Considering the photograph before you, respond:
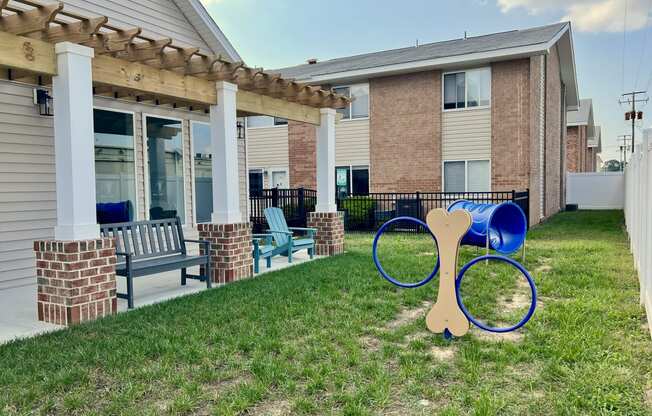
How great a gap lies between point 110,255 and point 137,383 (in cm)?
213

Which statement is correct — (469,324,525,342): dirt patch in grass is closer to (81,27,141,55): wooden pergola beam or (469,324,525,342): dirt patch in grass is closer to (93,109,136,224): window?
(81,27,141,55): wooden pergola beam

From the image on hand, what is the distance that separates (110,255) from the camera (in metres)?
5.18

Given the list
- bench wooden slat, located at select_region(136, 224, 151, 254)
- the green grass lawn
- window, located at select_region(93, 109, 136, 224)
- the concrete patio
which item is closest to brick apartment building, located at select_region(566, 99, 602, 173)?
the green grass lawn

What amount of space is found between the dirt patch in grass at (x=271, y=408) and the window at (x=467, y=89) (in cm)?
1299

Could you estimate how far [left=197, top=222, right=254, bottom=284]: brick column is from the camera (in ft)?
22.5

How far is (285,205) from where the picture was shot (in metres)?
14.7

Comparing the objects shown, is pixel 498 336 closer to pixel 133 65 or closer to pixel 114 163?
pixel 133 65

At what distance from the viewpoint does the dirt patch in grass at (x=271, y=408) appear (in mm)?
3049

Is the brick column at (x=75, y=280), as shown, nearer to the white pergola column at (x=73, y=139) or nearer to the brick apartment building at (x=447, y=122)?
the white pergola column at (x=73, y=139)

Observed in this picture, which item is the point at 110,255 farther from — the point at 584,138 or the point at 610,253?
the point at 584,138

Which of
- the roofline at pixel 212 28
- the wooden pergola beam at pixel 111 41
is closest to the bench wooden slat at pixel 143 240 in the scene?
the wooden pergola beam at pixel 111 41

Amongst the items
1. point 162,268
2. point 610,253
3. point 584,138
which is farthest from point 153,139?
point 584,138

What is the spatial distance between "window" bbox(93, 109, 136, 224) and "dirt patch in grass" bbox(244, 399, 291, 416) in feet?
17.8

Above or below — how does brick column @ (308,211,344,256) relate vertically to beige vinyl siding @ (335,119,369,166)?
below
